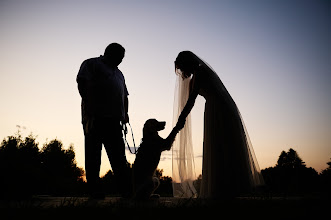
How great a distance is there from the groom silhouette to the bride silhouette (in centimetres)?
113

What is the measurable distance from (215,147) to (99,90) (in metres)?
2.56

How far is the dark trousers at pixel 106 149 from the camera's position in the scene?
14.8 ft

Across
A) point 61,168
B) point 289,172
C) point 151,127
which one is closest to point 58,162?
point 61,168

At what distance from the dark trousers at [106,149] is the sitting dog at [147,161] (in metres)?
0.92

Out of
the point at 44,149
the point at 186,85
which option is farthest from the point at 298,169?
the point at 44,149

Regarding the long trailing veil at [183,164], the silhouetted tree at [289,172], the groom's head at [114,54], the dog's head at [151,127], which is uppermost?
the groom's head at [114,54]

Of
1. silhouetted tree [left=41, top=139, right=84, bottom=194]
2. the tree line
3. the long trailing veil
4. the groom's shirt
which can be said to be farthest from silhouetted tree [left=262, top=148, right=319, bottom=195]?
silhouetted tree [left=41, top=139, right=84, bottom=194]

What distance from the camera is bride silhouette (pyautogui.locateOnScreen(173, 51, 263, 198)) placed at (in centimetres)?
371

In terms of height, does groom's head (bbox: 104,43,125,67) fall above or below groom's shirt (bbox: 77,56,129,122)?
above

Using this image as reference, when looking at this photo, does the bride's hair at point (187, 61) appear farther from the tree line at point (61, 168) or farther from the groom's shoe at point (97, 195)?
the tree line at point (61, 168)

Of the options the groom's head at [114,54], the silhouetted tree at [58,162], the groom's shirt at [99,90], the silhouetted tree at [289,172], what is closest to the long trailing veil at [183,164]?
the groom's shirt at [99,90]

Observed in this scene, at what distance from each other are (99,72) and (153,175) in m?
2.41

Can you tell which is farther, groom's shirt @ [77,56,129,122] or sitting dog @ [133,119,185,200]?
groom's shirt @ [77,56,129,122]

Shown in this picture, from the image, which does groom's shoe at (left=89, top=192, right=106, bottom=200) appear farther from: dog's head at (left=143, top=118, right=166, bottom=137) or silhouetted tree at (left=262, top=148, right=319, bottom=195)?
silhouetted tree at (left=262, top=148, right=319, bottom=195)
